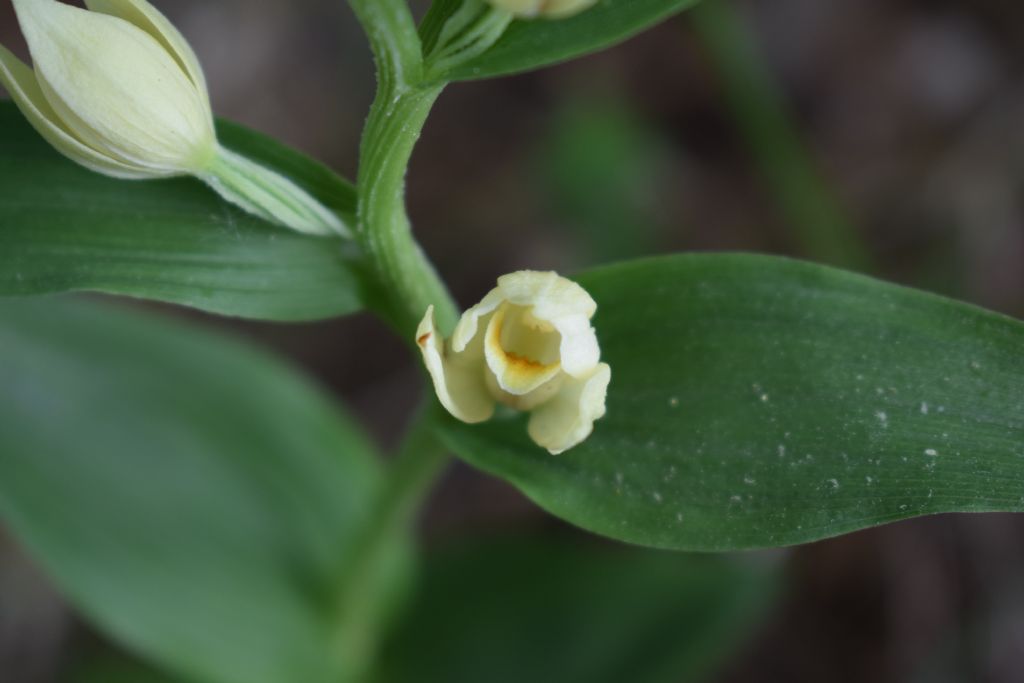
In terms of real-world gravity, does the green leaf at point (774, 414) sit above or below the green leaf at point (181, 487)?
above

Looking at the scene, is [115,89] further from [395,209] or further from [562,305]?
[562,305]

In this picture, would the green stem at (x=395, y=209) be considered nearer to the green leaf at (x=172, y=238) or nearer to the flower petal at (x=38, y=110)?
the green leaf at (x=172, y=238)

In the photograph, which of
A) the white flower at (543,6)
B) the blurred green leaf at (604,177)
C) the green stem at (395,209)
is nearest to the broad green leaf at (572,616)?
the blurred green leaf at (604,177)

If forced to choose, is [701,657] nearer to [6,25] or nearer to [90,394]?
[90,394]

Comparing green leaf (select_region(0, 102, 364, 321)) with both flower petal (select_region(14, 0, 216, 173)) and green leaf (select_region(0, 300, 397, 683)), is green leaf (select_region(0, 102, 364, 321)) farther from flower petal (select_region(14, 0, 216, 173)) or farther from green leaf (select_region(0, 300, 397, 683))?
green leaf (select_region(0, 300, 397, 683))

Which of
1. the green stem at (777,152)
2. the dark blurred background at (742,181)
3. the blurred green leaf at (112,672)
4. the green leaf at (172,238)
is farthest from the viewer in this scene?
the green stem at (777,152)

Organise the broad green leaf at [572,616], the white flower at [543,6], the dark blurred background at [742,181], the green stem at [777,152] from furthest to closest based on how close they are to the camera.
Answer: the green stem at [777,152] → the dark blurred background at [742,181] → the broad green leaf at [572,616] → the white flower at [543,6]

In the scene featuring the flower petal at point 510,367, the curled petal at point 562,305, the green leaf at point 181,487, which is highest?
the curled petal at point 562,305

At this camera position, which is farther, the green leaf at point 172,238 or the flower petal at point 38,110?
the green leaf at point 172,238
